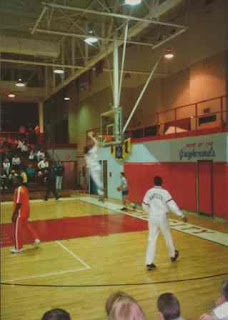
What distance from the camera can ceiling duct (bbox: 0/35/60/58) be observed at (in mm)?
16422

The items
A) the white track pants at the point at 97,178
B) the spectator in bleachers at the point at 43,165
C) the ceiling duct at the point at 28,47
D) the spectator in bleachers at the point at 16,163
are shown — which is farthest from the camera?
the spectator in bleachers at the point at 16,163

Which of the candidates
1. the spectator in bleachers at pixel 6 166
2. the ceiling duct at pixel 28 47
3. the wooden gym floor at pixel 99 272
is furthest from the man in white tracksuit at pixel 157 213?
the spectator in bleachers at pixel 6 166

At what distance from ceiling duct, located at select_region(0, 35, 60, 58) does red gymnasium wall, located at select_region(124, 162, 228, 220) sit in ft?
21.1

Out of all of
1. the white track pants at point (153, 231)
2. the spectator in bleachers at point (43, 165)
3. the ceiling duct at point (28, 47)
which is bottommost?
the white track pants at point (153, 231)

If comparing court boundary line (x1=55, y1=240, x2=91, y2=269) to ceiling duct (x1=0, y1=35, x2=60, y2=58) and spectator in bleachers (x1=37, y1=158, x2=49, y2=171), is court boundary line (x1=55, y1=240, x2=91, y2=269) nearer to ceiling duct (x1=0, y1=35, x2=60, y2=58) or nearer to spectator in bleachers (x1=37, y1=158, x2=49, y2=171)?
ceiling duct (x1=0, y1=35, x2=60, y2=58)

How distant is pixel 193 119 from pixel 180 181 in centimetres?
310

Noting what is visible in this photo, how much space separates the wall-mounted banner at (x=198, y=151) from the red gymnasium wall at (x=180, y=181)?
12.0 inches

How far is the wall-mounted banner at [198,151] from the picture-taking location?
13.5 metres

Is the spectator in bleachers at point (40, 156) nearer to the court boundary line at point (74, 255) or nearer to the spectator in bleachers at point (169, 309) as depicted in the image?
the court boundary line at point (74, 255)

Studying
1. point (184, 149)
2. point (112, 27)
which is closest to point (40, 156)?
point (112, 27)

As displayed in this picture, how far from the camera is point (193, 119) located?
16.9m

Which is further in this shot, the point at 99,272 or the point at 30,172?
the point at 30,172

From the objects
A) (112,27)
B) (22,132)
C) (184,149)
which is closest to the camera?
(184,149)

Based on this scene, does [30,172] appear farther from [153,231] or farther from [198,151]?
[153,231]
